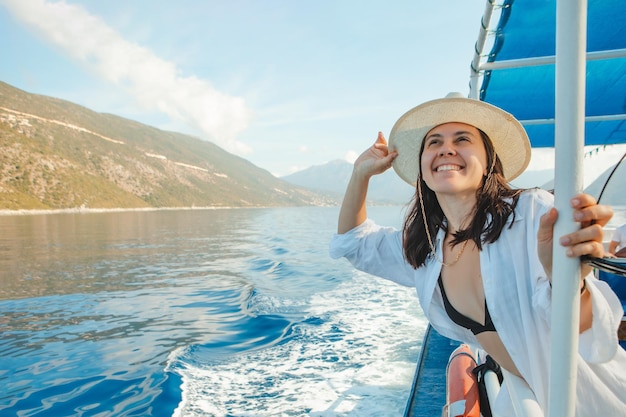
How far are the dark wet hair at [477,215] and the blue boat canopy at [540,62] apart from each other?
101 inches

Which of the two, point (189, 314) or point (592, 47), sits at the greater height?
point (592, 47)

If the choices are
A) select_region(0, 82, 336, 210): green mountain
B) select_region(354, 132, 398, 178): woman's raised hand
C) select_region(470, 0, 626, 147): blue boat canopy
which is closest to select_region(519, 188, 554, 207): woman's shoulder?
select_region(354, 132, 398, 178): woman's raised hand

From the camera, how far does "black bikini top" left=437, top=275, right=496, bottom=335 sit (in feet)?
6.10

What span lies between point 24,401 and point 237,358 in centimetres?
288

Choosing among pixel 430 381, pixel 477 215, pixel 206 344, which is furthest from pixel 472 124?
pixel 206 344

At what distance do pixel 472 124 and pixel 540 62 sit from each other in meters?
3.06

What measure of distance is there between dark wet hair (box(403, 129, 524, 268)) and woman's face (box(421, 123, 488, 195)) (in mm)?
56

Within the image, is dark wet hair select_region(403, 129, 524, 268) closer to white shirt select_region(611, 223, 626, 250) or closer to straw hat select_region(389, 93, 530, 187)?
straw hat select_region(389, 93, 530, 187)

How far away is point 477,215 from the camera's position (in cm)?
191

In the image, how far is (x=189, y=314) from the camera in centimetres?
957

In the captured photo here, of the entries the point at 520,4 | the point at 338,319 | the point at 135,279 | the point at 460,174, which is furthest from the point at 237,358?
the point at 135,279

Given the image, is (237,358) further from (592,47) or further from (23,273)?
(23,273)

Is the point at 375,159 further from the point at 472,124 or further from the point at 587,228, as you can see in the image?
the point at 587,228

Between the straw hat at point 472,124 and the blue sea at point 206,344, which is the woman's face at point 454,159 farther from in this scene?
the blue sea at point 206,344
